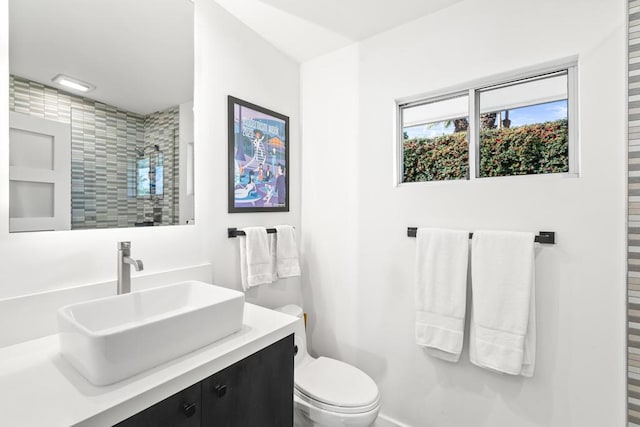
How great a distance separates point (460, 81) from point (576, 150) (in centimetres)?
64

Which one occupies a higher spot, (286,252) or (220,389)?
(286,252)

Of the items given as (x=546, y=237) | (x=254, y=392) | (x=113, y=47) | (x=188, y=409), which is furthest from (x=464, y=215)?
(x=113, y=47)

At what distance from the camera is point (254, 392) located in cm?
108

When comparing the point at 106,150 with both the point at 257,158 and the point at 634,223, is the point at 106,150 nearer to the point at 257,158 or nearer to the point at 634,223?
the point at 257,158

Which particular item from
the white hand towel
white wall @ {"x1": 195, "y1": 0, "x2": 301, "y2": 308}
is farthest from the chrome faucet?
the white hand towel

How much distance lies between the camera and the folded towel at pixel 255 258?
5.69 ft

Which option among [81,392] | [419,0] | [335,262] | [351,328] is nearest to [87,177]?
[81,392]

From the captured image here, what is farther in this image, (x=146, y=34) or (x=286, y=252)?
(x=286, y=252)

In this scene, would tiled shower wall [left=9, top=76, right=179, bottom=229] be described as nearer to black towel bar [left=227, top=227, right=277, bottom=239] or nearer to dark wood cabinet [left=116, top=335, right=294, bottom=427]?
black towel bar [left=227, top=227, right=277, bottom=239]

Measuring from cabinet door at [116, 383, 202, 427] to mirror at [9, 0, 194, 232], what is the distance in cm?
79

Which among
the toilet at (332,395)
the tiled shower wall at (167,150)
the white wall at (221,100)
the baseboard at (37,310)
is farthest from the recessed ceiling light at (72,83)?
the toilet at (332,395)

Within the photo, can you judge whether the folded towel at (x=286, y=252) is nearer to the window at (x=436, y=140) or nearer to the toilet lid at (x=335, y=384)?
the toilet lid at (x=335, y=384)

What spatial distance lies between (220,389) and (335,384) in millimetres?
826

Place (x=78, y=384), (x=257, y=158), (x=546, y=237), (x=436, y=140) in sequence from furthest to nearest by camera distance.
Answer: (x=257, y=158)
(x=436, y=140)
(x=546, y=237)
(x=78, y=384)
